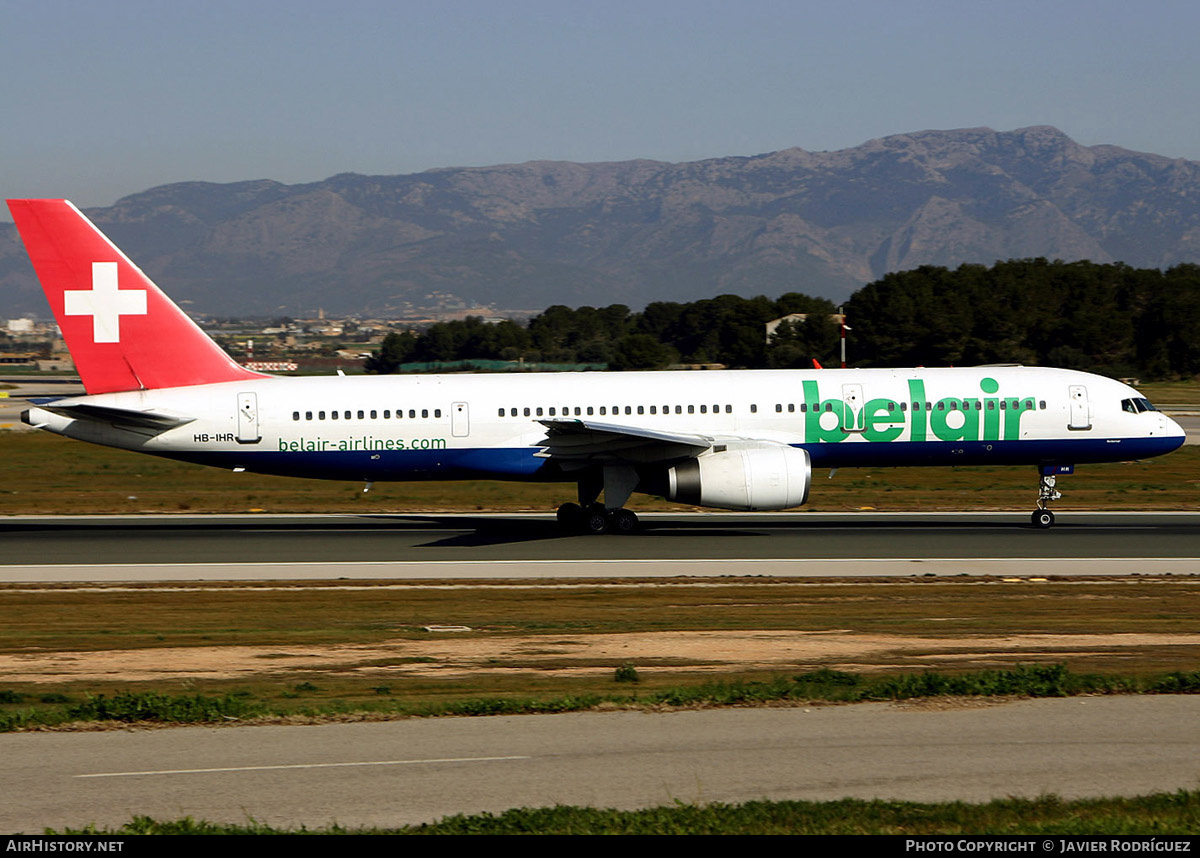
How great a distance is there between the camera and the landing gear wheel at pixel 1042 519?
33.1m

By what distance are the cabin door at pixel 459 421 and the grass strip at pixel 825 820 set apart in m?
22.0

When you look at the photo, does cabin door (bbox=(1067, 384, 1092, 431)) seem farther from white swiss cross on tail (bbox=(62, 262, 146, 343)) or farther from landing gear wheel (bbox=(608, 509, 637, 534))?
white swiss cross on tail (bbox=(62, 262, 146, 343))

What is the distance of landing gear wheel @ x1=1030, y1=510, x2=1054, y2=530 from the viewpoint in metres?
A: 33.1

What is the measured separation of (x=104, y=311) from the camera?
3131 cm

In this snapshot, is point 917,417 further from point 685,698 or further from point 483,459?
point 685,698

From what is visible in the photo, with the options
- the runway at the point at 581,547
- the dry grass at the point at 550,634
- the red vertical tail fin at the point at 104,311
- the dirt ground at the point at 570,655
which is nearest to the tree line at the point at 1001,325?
the runway at the point at 581,547

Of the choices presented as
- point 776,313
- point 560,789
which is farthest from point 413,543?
point 776,313

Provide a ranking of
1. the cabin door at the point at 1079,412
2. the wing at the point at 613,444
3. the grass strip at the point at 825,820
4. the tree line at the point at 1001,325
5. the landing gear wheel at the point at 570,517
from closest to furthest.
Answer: the grass strip at the point at 825,820 < the wing at the point at 613,444 < the cabin door at the point at 1079,412 < the landing gear wheel at the point at 570,517 < the tree line at the point at 1001,325

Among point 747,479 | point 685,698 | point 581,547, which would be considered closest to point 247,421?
point 581,547

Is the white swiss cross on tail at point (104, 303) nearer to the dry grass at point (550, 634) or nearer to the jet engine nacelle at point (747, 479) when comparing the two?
the dry grass at point (550, 634)

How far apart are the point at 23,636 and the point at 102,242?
13.9m

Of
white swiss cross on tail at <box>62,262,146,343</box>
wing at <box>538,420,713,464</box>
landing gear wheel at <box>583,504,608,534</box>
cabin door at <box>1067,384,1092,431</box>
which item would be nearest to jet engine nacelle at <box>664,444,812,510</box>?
wing at <box>538,420,713,464</box>

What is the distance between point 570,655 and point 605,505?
14381mm
